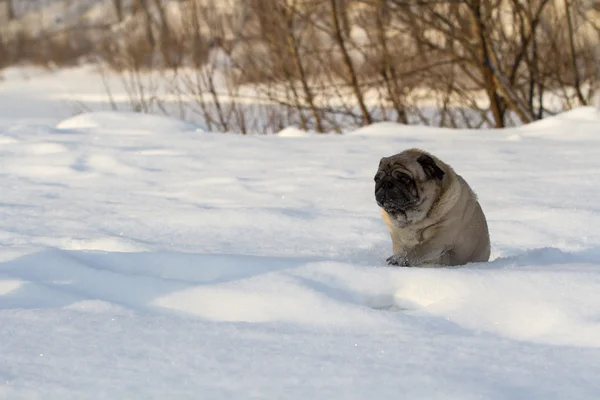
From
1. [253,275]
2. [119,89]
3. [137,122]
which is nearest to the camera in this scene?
[253,275]

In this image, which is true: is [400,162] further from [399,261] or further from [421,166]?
[399,261]

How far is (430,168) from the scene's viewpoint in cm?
301

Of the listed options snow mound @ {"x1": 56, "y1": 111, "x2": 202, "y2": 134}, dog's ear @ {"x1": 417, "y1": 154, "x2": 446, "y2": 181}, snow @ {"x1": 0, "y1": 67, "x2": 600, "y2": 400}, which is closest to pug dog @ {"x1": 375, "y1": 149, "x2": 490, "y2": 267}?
dog's ear @ {"x1": 417, "y1": 154, "x2": 446, "y2": 181}

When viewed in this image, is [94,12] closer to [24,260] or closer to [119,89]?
[119,89]

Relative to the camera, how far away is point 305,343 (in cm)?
207

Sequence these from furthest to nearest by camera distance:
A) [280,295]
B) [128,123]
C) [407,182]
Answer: [128,123]
[407,182]
[280,295]

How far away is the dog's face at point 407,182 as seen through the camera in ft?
9.68

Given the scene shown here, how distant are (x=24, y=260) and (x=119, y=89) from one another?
17489 mm

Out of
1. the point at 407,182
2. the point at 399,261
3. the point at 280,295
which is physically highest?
the point at 407,182

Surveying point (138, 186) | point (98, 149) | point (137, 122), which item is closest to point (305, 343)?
point (138, 186)

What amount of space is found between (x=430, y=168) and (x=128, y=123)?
16.0 feet

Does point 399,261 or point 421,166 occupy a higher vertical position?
point 421,166

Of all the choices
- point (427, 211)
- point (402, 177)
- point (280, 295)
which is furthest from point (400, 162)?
point (280, 295)

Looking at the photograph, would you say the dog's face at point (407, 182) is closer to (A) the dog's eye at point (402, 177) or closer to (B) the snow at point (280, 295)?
(A) the dog's eye at point (402, 177)
